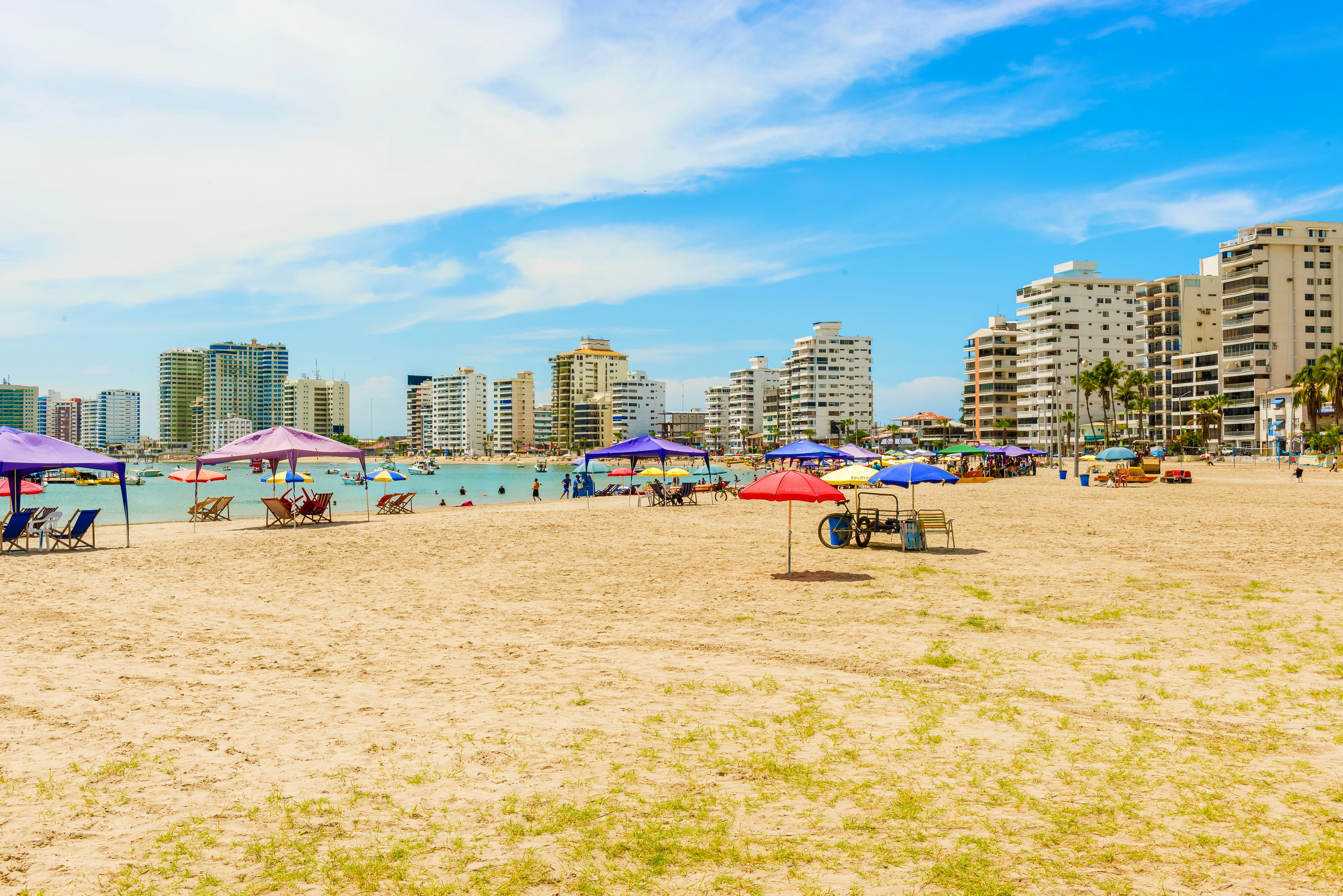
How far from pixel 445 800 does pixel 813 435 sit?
16132 cm

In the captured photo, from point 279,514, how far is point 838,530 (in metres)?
14.4

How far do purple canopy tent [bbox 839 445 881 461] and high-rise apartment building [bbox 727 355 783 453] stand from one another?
144 m

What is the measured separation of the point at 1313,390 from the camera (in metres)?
73.2

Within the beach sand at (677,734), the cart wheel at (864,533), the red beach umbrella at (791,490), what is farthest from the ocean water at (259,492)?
the beach sand at (677,734)

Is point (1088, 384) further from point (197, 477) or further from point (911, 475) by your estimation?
point (197, 477)

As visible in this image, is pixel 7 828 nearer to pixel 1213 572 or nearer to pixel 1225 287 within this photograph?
pixel 1213 572

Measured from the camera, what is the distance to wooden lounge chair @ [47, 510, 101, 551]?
17.5 meters

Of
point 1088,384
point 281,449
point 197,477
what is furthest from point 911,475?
point 1088,384

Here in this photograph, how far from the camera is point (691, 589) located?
12.3 meters

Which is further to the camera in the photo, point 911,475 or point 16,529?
point 16,529

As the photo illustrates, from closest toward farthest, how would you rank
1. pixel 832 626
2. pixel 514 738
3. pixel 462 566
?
pixel 514 738 → pixel 832 626 → pixel 462 566

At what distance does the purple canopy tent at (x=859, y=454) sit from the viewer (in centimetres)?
3897

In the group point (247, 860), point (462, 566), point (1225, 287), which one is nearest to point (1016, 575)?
point (462, 566)

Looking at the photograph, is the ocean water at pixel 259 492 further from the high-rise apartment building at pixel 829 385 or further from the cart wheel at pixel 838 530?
the high-rise apartment building at pixel 829 385
